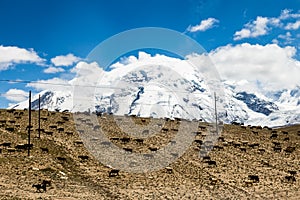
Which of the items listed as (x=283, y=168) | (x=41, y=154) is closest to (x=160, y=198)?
(x=41, y=154)

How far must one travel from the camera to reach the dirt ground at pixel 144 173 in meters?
34.7

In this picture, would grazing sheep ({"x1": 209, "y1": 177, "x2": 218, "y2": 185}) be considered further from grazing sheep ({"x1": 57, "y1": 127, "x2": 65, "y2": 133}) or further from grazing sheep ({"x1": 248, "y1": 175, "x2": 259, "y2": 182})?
grazing sheep ({"x1": 57, "y1": 127, "x2": 65, "y2": 133})

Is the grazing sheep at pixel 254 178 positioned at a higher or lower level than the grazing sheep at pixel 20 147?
lower

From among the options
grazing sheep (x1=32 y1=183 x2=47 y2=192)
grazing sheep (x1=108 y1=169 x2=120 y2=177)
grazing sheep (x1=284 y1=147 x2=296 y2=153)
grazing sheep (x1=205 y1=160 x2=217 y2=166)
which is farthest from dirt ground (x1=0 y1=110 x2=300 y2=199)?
grazing sheep (x1=108 y1=169 x2=120 y2=177)

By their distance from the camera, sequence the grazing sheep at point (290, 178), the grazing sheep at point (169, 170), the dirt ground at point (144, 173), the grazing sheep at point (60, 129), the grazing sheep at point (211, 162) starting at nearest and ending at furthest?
1. the dirt ground at point (144, 173)
2. the grazing sheep at point (290, 178)
3. the grazing sheep at point (169, 170)
4. the grazing sheep at point (211, 162)
5. the grazing sheep at point (60, 129)

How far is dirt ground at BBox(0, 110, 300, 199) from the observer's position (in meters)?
34.7

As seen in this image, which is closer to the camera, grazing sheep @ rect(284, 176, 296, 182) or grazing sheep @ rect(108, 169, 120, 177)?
grazing sheep @ rect(108, 169, 120, 177)

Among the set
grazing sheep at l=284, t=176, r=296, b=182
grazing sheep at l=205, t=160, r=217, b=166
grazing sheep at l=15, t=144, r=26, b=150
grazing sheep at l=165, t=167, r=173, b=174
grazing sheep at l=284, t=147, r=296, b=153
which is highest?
grazing sheep at l=15, t=144, r=26, b=150

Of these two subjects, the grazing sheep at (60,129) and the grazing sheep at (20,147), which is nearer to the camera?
the grazing sheep at (20,147)

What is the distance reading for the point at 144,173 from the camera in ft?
141

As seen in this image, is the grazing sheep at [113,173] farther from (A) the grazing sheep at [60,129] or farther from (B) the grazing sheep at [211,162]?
(A) the grazing sheep at [60,129]

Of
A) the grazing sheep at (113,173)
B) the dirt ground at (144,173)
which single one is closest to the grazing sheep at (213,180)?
the dirt ground at (144,173)

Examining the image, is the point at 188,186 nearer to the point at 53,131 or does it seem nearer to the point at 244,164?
the point at 244,164

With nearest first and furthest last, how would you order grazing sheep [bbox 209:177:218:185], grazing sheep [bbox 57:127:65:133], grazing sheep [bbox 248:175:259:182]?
grazing sheep [bbox 209:177:218:185] → grazing sheep [bbox 248:175:259:182] → grazing sheep [bbox 57:127:65:133]
